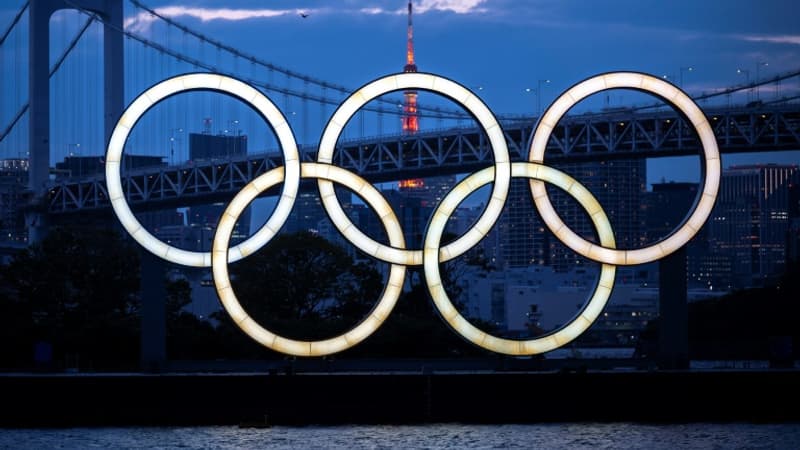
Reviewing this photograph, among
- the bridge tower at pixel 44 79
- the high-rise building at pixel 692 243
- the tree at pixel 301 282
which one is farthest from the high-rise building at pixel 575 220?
the tree at pixel 301 282

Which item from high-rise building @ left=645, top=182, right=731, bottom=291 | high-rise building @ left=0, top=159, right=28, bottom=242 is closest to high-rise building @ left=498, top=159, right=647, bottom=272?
high-rise building @ left=645, top=182, right=731, bottom=291

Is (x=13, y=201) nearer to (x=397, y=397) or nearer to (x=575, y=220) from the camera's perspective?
(x=397, y=397)

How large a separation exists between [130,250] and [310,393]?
3867 centimetres

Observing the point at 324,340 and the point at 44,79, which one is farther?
the point at 44,79

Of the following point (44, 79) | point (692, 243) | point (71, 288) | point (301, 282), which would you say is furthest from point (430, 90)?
point (692, 243)

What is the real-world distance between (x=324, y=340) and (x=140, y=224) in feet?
15.1

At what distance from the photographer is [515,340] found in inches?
1246

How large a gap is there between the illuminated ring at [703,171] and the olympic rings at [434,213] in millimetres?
21

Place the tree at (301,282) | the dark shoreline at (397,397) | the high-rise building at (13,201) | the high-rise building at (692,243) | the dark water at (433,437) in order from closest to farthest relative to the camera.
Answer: the dark water at (433,437) → the dark shoreline at (397,397) → the tree at (301,282) → the high-rise building at (13,201) → the high-rise building at (692,243)

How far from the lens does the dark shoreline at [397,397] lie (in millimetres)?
32031

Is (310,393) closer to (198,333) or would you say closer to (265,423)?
(265,423)

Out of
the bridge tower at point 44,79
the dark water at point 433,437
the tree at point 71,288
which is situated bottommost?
the dark water at point 433,437

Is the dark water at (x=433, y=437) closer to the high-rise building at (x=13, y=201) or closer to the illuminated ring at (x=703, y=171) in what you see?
the illuminated ring at (x=703, y=171)

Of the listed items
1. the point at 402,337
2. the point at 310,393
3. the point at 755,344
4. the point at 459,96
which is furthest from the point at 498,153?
the point at 402,337
